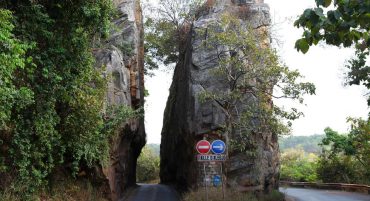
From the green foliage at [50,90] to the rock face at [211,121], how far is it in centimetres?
869

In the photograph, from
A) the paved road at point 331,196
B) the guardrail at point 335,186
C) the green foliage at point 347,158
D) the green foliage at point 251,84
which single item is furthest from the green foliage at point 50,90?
the green foliage at point 347,158

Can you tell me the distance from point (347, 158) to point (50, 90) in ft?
88.1

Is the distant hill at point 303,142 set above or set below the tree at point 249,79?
above

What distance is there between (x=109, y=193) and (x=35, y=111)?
769 centimetres

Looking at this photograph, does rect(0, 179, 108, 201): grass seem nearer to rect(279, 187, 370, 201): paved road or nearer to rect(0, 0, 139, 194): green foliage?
rect(0, 0, 139, 194): green foliage

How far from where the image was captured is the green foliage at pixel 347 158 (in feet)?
98.7

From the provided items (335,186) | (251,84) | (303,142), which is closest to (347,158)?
(335,186)

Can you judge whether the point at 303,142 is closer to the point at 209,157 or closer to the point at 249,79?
the point at 249,79

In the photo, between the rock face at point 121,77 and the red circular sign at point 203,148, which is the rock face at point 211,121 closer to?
the rock face at point 121,77

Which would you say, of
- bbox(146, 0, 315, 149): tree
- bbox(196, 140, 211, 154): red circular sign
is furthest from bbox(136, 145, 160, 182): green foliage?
bbox(196, 140, 211, 154): red circular sign

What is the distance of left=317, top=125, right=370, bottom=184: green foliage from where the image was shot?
30094 millimetres

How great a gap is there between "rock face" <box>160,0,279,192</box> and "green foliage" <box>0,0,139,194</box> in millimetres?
8685

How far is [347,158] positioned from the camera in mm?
33312

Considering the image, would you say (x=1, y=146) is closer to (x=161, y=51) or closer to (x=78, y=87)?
(x=78, y=87)
